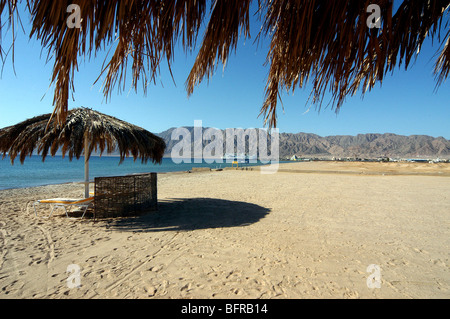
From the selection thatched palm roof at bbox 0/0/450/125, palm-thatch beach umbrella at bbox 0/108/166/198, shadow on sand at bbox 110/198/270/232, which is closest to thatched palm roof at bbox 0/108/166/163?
palm-thatch beach umbrella at bbox 0/108/166/198

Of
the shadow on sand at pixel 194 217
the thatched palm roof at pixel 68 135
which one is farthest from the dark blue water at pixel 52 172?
the shadow on sand at pixel 194 217

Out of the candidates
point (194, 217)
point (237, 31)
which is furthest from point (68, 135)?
point (237, 31)

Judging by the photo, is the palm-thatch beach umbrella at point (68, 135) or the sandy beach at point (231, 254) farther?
the palm-thatch beach umbrella at point (68, 135)

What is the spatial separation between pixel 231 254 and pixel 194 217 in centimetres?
230

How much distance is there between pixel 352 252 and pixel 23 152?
701 cm

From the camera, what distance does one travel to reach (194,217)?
5.56 m

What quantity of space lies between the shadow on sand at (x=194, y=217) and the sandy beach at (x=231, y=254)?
26mm

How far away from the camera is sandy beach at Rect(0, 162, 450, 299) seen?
101 inches

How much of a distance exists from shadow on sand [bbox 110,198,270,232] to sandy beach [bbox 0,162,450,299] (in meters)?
0.03

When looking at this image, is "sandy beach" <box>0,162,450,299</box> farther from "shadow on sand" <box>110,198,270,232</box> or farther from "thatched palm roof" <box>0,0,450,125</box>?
"thatched palm roof" <box>0,0,450,125</box>

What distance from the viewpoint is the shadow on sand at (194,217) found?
4828 mm

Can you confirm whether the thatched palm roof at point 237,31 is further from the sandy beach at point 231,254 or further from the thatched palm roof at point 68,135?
the thatched palm roof at point 68,135
